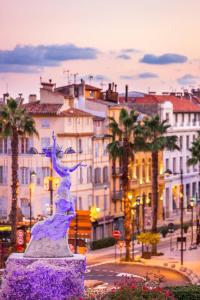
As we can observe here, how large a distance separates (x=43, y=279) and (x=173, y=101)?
89.2 meters

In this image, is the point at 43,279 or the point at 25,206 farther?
the point at 25,206

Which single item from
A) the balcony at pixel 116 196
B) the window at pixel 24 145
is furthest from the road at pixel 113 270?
the balcony at pixel 116 196

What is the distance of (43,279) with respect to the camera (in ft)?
145

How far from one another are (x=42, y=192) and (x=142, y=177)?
20.3 metres

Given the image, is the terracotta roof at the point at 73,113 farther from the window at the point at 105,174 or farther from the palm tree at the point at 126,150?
the palm tree at the point at 126,150

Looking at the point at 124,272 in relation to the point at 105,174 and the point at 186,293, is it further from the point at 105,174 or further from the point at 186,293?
the point at 105,174

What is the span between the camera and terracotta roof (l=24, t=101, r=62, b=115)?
3836 inches

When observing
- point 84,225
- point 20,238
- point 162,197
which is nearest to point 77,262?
point 20,238

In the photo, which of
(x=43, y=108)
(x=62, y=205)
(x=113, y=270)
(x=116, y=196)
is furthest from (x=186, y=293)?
(x=116, y=196)

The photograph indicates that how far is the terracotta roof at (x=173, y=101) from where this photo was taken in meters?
127

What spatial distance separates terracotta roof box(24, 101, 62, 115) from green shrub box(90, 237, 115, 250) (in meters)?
13.0

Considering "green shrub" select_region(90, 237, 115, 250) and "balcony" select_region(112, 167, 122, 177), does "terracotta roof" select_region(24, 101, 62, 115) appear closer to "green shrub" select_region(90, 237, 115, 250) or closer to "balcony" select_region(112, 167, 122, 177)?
"balcony" select_region(112, 167, 122, 177)

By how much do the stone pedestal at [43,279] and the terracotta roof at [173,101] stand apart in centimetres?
7889

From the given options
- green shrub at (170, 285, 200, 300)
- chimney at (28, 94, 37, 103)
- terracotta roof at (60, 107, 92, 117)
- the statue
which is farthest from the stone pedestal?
chimney at (28, 94, 37, 103)
